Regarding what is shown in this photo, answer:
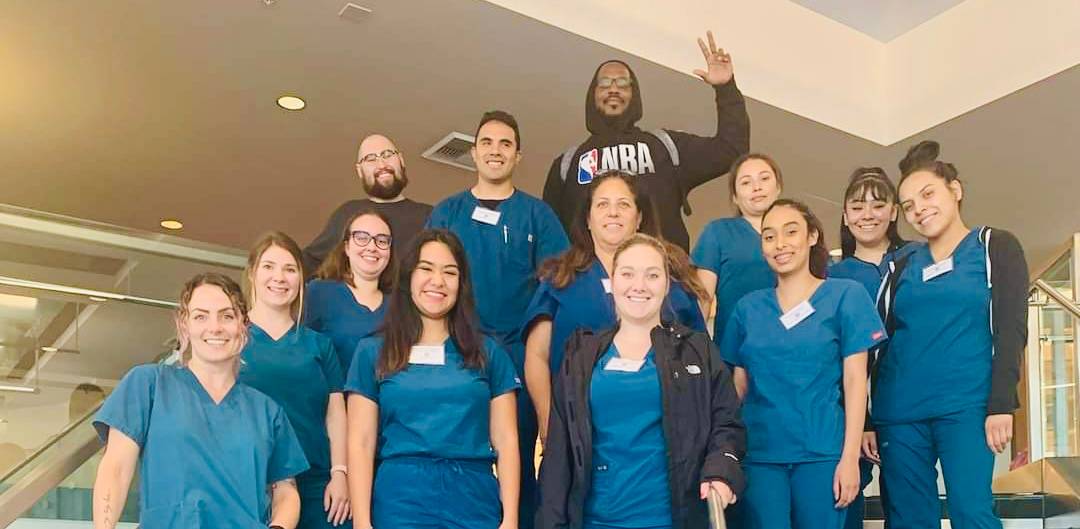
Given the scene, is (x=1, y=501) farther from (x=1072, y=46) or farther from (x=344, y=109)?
(x=1072, y=46)

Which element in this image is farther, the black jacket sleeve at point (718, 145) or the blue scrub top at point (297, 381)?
the black jacket sleeve at point (718, 145)

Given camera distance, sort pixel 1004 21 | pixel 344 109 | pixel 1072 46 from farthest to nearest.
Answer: pixel 344 109, pixel 1004 21, pixel 1072 46

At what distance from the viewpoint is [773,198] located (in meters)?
3.40

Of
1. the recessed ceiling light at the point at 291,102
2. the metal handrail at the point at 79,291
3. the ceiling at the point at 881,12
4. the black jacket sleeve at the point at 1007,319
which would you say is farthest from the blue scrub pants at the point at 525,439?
the ceiling at the point at 881,12

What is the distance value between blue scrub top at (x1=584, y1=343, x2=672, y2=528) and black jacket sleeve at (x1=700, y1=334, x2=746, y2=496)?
0.40 ft

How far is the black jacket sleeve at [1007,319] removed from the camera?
294 cm

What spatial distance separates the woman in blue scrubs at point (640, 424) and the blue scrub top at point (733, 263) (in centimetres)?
62

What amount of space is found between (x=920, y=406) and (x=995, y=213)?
519cm

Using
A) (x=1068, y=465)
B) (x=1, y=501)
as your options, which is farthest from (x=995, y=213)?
(x=1, y=501)

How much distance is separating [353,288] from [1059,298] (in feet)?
10.5

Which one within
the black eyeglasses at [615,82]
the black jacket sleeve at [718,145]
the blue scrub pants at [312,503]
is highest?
the black eyeglasses at [615,82]

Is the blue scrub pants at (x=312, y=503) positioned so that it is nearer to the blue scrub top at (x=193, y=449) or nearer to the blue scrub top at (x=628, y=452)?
the blue scrub top at (x=193, y=449)

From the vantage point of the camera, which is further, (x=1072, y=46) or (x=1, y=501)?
(x=1072, y=46)

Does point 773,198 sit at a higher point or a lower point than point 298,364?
higher
